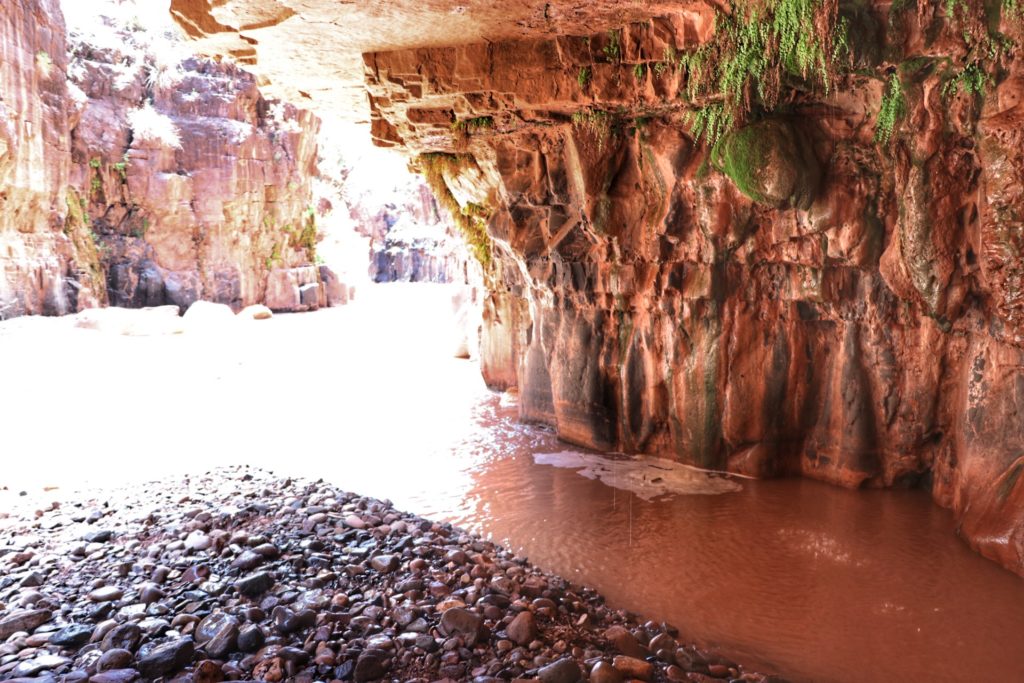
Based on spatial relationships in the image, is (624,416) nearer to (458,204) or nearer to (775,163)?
(775,163)

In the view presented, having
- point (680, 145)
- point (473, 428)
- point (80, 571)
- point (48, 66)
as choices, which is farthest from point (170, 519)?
point (48, 66)

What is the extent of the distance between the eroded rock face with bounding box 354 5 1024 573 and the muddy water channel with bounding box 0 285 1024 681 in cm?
70

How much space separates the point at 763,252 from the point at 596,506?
12.1 feet

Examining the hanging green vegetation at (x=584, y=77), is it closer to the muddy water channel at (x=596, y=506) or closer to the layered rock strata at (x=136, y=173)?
the muddy water channel at (x=596, y=506)

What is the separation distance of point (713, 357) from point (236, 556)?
232 inches

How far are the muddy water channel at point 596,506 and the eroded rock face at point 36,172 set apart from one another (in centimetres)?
523

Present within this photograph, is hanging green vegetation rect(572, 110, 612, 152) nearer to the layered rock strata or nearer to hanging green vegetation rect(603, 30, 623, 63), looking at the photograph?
hanging green vegetation rect(603, 30, 623, 63)

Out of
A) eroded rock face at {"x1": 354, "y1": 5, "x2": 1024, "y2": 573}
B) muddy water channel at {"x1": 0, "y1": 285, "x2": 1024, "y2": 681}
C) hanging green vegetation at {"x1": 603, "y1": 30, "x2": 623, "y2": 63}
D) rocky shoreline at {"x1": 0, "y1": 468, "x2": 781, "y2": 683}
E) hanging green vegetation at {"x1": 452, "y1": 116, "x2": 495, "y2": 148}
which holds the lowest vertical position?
muddy water channel at {"x1": 0, "y1": 285, "x2": 1024, "y2": 681}

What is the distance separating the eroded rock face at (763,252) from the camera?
5.84 metres

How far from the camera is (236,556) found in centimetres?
520

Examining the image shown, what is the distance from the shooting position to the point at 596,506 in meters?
7.41

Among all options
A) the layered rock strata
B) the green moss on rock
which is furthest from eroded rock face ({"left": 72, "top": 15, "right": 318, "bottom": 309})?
the green moss on rock

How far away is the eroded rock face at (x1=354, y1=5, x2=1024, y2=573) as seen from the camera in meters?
5.84

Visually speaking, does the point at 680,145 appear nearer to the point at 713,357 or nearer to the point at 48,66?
the point at 713,357
